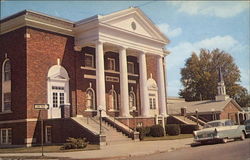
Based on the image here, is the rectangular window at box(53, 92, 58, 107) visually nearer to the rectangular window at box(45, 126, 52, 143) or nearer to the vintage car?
the rectangular window at box(45, 126, 52, 143)

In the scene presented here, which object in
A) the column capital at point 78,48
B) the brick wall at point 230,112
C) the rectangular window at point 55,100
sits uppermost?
the column capital at point 78,48

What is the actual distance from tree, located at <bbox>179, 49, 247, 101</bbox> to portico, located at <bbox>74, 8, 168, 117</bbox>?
3078 centimetres

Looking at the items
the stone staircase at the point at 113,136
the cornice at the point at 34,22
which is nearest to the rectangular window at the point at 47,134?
the stone staircase at the point at 113,136

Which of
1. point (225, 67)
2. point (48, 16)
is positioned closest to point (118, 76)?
point (48, 16)

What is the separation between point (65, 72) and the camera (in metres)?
33.3

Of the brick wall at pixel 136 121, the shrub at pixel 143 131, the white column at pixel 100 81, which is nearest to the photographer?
the shrub at pixel 143 131

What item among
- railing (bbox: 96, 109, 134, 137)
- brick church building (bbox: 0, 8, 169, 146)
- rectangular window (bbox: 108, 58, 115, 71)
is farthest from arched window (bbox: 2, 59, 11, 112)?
rectangular window (bbox: 108, 58, 115, 71)

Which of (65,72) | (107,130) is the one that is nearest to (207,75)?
(65,72)

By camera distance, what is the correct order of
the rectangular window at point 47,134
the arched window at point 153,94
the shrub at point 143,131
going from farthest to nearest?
the arched window at point 153,94 → the shrub at point 143,131 → the rectangular window at point 47,134

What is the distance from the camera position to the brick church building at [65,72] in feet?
97.0

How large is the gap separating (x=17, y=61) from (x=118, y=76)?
1226cm

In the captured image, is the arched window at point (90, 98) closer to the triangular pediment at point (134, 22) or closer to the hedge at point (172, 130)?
the triangular pediment at point (134, 22)

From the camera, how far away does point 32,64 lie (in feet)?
99.2

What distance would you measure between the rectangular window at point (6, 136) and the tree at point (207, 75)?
1844 inches
